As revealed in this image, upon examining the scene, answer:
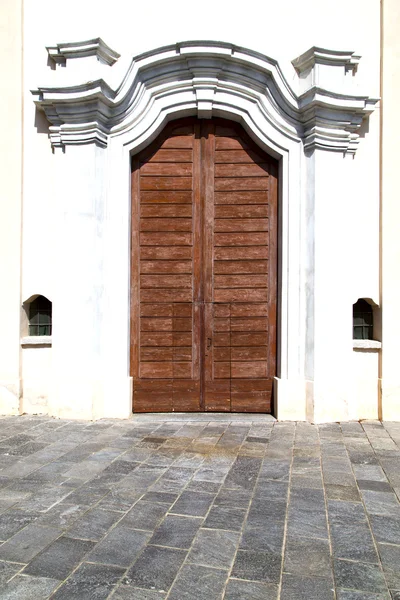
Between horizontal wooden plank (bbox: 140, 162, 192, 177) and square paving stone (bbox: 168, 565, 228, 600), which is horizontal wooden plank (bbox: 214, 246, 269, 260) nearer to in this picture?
horizontal wooden plank (bbox: 140, 162, 192, 177)

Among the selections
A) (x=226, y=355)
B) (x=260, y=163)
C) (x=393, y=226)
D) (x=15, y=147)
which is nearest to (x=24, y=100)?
(x=15, y=147)

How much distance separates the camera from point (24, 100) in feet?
21.3

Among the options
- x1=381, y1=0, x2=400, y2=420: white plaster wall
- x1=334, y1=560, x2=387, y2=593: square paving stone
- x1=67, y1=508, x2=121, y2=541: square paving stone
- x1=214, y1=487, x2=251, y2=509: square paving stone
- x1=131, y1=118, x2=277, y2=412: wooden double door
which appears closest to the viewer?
x1=334, y1=560, x2=387, y2=593: square paving stone

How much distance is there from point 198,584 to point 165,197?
4.93 m

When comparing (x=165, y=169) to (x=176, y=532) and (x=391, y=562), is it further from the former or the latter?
(x=391, y=562)

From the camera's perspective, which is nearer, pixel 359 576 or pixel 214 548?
pixel 359 576

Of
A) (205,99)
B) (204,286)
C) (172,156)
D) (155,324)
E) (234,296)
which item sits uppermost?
(205,99)

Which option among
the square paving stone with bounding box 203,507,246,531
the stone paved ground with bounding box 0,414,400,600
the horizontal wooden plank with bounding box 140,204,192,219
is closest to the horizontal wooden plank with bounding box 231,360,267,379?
the stone paved ground with bounding box 0,414,400,600

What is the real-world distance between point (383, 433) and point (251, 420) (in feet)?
5.04

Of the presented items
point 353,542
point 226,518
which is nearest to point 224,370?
point 226,518

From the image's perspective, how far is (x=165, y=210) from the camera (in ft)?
21.6

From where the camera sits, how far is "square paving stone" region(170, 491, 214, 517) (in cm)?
343

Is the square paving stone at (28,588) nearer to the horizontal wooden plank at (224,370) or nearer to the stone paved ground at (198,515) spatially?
the stone paved ground at (198,515)

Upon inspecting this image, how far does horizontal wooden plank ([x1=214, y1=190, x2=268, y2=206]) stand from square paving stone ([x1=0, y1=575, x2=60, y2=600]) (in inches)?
194
